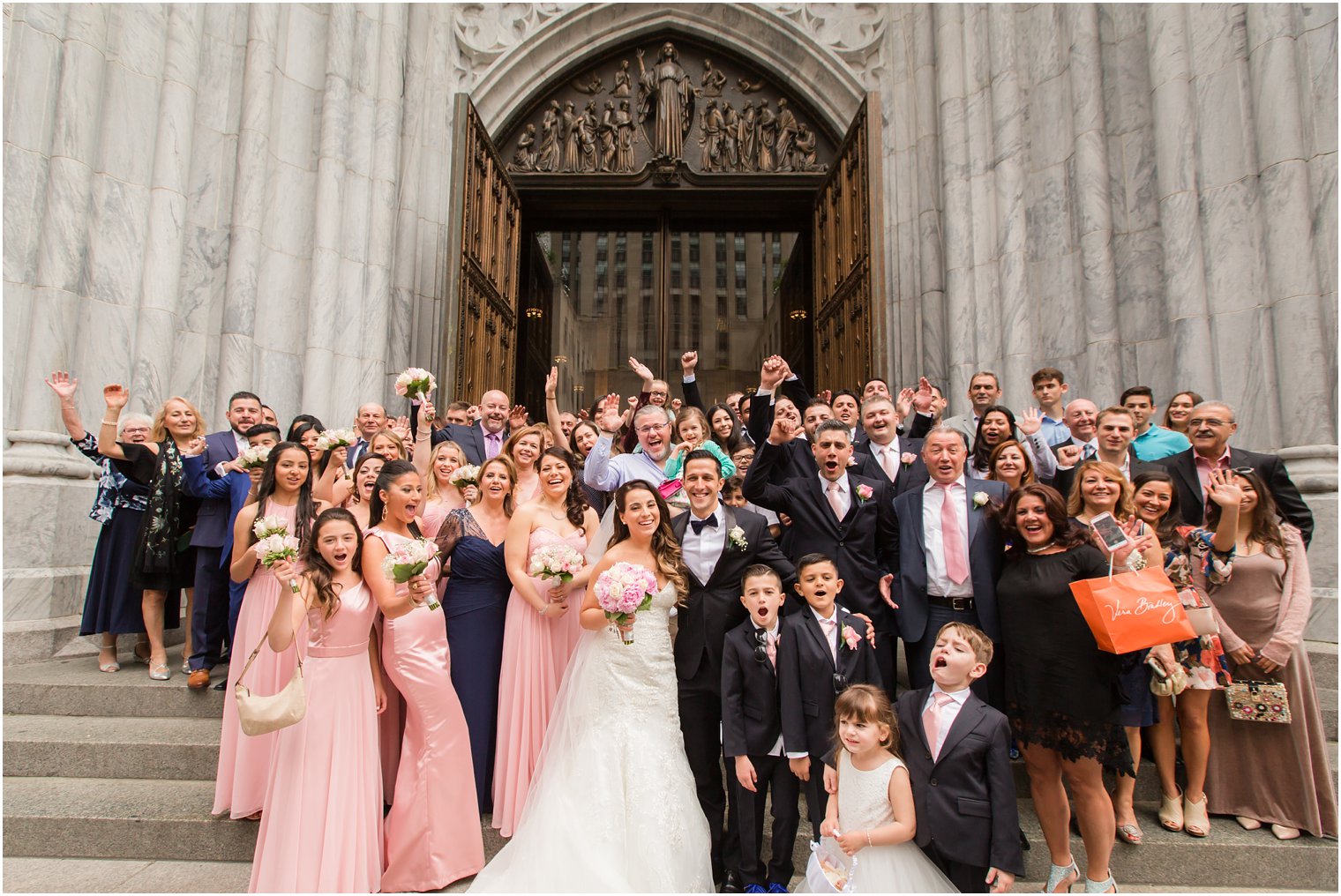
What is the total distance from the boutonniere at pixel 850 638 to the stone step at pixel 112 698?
13.6 ft

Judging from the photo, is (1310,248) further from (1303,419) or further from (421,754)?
(421,754)

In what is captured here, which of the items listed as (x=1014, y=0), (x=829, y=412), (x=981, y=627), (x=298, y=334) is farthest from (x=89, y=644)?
(x=1014, y=0)

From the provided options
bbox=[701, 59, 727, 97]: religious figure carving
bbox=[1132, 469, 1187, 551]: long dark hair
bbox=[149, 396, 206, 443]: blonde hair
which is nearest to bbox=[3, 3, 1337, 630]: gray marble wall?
bbox=[701, 59, 727, 97]: religious figure carving

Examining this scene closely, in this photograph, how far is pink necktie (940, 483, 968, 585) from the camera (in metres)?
4.16

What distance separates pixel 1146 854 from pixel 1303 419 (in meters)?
4.41

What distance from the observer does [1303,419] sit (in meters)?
6.29

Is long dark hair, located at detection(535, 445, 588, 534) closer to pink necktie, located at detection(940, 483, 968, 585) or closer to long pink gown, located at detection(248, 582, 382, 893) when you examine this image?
long pink gown, located at detection(248, 582, 382, 893)

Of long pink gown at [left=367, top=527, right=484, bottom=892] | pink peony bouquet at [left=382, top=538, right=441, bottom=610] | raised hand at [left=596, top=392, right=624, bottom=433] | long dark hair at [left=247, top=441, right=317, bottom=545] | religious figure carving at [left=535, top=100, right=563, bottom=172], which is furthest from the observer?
religious figure carving at [left=535, top=100, right=563, bottom=172]

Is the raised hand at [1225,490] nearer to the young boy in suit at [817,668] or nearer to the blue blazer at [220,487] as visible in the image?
the young boy in suit at [817,668]

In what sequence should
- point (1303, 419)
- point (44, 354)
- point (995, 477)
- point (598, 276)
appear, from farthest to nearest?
point (598, 276) < point (44, 354) < point (1303, 419) < point (995, 477)

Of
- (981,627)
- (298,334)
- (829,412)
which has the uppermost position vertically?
(298,334)

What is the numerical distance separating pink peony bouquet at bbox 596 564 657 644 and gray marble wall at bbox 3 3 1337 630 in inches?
227

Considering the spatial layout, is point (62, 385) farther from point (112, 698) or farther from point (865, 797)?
point (865, 797)

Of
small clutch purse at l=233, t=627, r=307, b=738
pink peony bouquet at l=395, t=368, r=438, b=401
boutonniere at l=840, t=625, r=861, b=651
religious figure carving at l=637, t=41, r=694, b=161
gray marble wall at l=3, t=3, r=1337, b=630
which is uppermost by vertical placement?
religious figure carving at l=637, t=41, r=694, b=161
